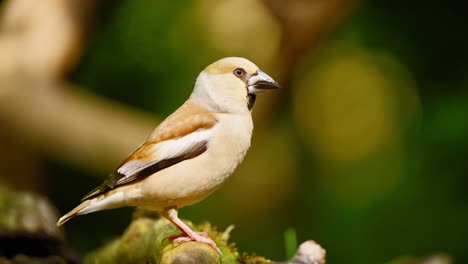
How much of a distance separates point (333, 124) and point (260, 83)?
4.77 meters

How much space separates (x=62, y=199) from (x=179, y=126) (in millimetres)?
4810

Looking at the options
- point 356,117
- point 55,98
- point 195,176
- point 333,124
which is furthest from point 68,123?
point 195,176

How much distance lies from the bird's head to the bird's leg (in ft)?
1.24

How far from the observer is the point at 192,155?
242 centimetres

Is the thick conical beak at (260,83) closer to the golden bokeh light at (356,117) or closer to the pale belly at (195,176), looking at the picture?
the pale belly at (195,176)

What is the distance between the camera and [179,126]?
97.7 inches

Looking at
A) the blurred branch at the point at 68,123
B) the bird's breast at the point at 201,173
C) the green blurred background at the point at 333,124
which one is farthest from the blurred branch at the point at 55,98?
the bird's breast at the point at 201,173

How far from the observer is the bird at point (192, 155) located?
237cm

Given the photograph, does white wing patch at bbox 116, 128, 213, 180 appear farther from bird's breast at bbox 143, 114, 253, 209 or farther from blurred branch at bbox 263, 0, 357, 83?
blurred branch at bbox 263, 0, 357, 83

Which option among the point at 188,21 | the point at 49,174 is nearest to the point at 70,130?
A: the point at 49,174

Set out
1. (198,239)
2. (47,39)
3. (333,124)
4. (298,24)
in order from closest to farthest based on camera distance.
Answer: (198,239) → (298,24) → (47,39) → (333,124)

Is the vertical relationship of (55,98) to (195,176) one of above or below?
below

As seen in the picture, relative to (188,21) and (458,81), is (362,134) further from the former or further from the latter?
(188,21)

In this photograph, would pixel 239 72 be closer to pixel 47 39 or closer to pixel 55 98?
pixel 55 98
